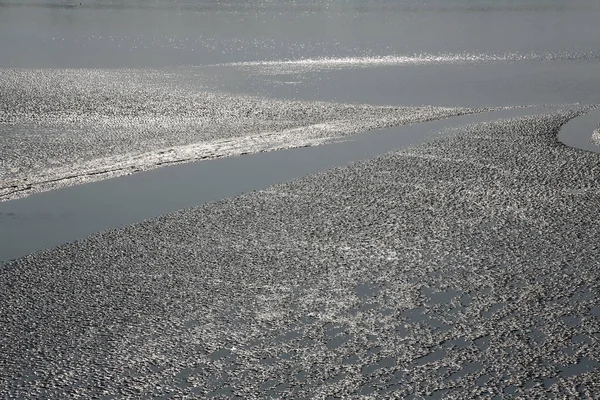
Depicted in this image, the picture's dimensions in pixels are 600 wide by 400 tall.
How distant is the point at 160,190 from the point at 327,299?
3.76 metres

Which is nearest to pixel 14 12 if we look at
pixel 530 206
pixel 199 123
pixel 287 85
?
pixel 287 85

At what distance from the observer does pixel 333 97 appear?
53.2 ft

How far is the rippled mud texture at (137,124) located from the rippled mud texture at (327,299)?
2191 millimetres

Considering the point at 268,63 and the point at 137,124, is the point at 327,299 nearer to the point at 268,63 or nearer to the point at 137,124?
the point at 137,124

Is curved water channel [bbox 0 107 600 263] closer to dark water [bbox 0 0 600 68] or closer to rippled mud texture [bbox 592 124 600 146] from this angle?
rippled mud texture [bbox 592 124 600 146]

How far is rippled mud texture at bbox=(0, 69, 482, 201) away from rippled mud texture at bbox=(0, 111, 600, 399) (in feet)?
7.19

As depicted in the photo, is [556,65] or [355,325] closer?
[355,325]

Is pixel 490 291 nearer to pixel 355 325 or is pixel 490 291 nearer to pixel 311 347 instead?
pixel 355 325

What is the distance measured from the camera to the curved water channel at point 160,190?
828 cm

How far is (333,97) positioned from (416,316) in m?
10.4

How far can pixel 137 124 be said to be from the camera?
43.7ft

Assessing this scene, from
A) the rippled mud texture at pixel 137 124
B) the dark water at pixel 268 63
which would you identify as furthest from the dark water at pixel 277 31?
the rippled mud texture at pixel 137 124

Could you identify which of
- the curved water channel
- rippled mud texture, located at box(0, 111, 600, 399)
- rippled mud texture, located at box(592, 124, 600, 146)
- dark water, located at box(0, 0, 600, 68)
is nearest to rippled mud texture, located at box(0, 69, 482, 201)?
the curved water channel

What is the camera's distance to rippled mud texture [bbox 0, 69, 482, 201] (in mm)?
10688
